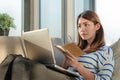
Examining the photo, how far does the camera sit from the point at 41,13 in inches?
118

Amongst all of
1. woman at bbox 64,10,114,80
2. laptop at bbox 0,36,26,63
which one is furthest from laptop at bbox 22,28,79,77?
laptop at bbox 0,36,26,63

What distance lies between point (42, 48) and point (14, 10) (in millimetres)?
1407

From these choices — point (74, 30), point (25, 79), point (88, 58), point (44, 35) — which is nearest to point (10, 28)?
point (74, 30)

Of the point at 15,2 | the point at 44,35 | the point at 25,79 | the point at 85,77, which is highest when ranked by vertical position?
the point at 15,2

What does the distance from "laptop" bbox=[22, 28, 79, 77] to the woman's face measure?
44 centimetres

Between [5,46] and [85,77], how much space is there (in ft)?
2.12

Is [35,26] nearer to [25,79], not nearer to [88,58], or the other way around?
[88,58]

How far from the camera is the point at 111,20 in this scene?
3006 millimetres

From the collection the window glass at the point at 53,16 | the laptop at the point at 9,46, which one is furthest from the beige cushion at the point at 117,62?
the window glass at the point at 53,16

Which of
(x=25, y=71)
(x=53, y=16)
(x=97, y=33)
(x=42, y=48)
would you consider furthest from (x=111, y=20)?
(x=25, y=71)

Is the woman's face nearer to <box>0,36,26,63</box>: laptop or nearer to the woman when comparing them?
the woman

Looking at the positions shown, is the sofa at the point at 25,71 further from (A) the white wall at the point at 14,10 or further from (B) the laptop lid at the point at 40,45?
(A) the white wall at the point at 14,10

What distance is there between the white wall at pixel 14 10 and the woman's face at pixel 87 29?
1.08 m

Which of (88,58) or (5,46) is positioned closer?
(88,58)
